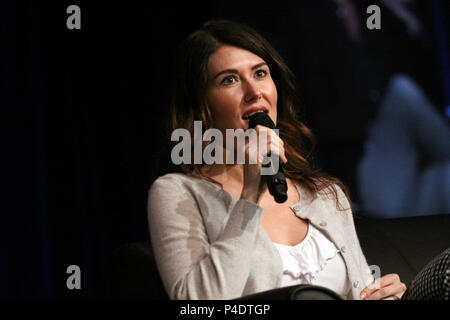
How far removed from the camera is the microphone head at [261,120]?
1338mm

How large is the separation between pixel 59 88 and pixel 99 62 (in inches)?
9.2

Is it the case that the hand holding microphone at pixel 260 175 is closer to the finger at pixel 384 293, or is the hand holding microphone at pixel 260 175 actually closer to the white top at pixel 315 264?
the white top at pixel 315 264

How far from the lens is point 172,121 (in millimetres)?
1560

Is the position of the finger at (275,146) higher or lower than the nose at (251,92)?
lower

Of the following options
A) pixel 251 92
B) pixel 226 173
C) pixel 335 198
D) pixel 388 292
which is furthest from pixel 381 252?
pixel 251 92

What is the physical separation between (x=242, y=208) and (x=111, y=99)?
1479 mm

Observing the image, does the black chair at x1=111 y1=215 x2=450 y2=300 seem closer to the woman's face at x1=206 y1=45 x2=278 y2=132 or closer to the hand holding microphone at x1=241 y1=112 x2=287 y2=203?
the hand holding microphone at x1=241 y1=112 x2=287 y2=203

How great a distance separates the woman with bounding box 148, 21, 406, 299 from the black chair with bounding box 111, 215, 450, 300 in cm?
9

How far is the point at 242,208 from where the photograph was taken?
4.15 feet

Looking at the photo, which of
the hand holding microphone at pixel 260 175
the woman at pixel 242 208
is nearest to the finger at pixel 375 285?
the woman at pixel 242 208

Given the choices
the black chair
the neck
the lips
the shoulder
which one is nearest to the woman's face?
the lips

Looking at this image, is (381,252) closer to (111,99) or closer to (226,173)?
(226,173)
